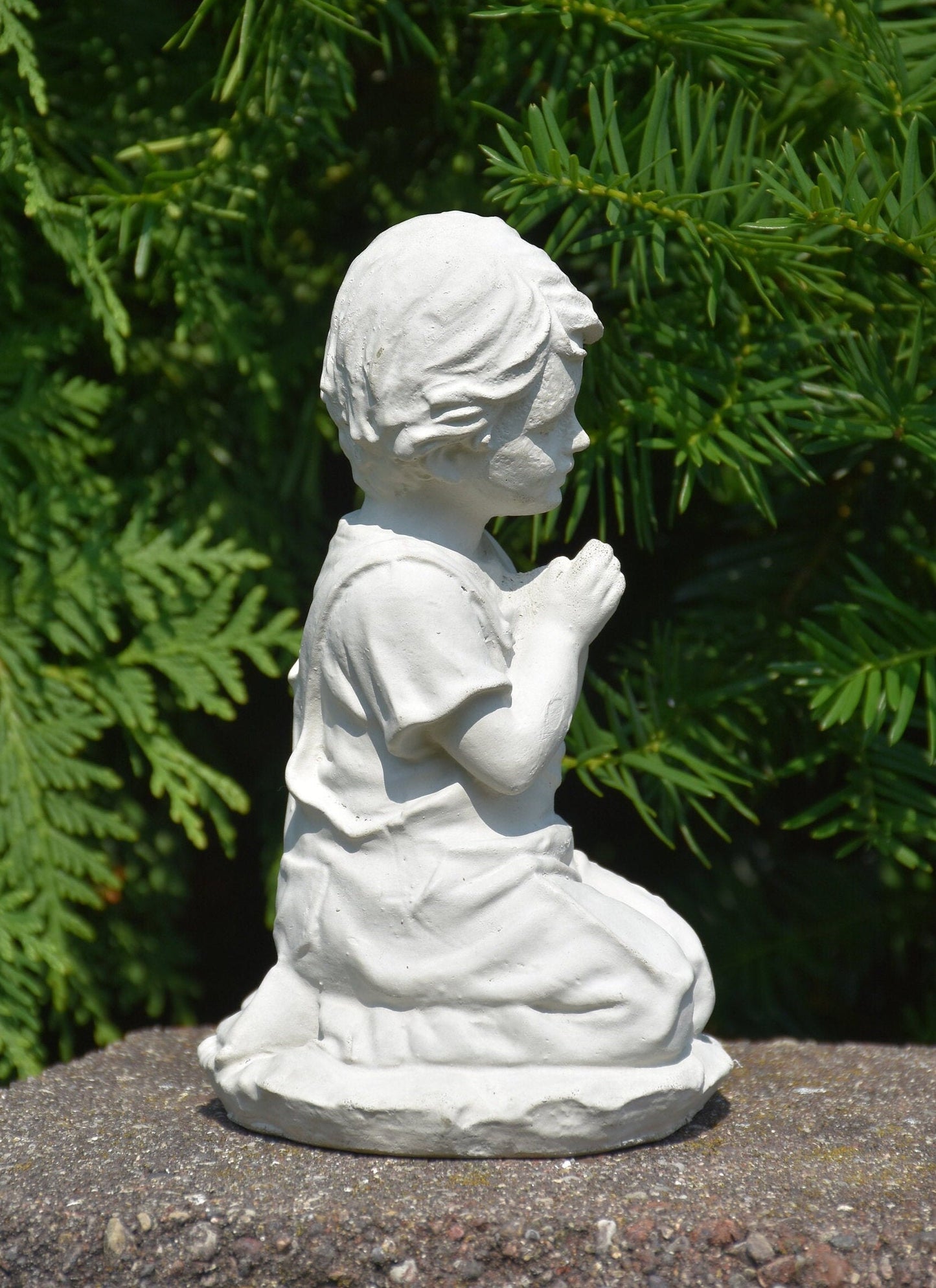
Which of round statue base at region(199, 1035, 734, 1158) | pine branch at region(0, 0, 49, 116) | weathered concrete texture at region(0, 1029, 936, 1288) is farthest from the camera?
pine branch at region(0, 0, 49, 116)

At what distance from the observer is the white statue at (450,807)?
84.3 inches

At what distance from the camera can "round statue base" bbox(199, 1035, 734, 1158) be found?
6.95 feet

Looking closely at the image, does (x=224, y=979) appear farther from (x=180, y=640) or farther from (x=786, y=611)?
(x=786, y=611)

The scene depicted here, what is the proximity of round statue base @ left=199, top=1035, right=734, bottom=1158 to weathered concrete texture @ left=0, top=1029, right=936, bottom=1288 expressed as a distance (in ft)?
0.09

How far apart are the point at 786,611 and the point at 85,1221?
1942 millimetres

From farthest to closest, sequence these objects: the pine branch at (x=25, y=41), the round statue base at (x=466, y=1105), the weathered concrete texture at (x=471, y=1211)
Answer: the pine branch at (x=25, y=41)
the round statue base at (x=466, y=1105)
the weathered concrete texture at (x=471, y=1211)

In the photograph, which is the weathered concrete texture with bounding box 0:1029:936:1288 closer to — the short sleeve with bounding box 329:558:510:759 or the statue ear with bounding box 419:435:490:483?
the short sleeve with bounding box 329:558:510:759

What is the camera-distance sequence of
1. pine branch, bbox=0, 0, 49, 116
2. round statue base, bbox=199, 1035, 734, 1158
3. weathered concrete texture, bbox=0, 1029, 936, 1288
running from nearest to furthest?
1. weathered concrete texture, bbox=0, 1029, 936, 1288
2. round statue base, bbox=199, 1035, 734, 1158
3. pine branch, bbox=0, 0, 49, 116

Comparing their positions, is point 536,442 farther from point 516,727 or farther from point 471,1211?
point 471,1211

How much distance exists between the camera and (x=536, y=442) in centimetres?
224

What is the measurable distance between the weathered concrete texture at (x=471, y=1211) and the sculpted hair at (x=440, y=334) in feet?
3.36

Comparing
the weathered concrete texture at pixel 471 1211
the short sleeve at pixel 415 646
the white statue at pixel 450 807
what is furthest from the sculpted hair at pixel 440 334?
the weathered concrete texture at pixel 471 1211

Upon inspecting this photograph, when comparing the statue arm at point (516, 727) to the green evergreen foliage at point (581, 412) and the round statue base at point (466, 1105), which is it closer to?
the round statue base at point (466, 1105)

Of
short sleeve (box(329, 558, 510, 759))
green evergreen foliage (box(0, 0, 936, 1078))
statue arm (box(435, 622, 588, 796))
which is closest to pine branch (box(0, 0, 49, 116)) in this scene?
green evergreen foliage (box(0, 0, 936, 1078))
